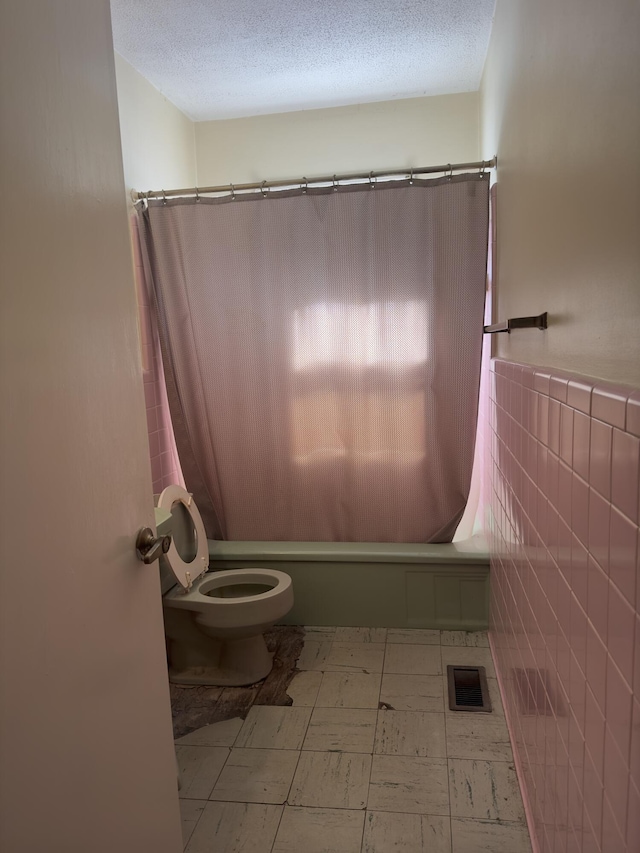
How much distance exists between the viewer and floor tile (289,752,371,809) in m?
1.84

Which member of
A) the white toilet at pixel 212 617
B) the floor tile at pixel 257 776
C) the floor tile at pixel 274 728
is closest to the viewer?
the floor tile at pixel 257 776

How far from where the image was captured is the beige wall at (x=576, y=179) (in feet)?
2.99

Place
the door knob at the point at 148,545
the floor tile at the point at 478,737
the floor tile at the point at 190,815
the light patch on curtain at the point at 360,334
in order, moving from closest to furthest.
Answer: the door knob at the point at 148,545, the floor tile at the point at 190,815, the floor tile at the point at 478,737, the light patch on curtain at the point at 360,334

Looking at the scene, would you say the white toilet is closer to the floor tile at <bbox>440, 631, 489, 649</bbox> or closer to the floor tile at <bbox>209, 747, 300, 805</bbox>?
the floor tile at <bbox>209, 747, 300, 805</bbox>

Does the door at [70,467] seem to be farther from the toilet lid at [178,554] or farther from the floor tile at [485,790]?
the toilet lid at [178,554]

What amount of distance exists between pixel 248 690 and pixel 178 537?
0.65 meters

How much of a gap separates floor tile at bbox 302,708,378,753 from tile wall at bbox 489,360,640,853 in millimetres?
491

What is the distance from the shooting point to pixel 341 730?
7.08 feet

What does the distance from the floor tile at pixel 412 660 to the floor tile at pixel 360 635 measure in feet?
0.27

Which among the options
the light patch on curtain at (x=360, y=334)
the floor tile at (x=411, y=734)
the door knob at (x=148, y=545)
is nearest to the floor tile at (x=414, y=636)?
the floor tile at (x=411, y=734)

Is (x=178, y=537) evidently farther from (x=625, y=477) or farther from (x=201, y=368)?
(x=625, y=477)

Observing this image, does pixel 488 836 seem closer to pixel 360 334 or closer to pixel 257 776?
pixel 257 776

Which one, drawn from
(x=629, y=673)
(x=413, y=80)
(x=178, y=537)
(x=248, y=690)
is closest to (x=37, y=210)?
(x=629, y=673)

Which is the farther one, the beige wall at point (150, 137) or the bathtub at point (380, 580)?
the bathtub at point (380, 580)
